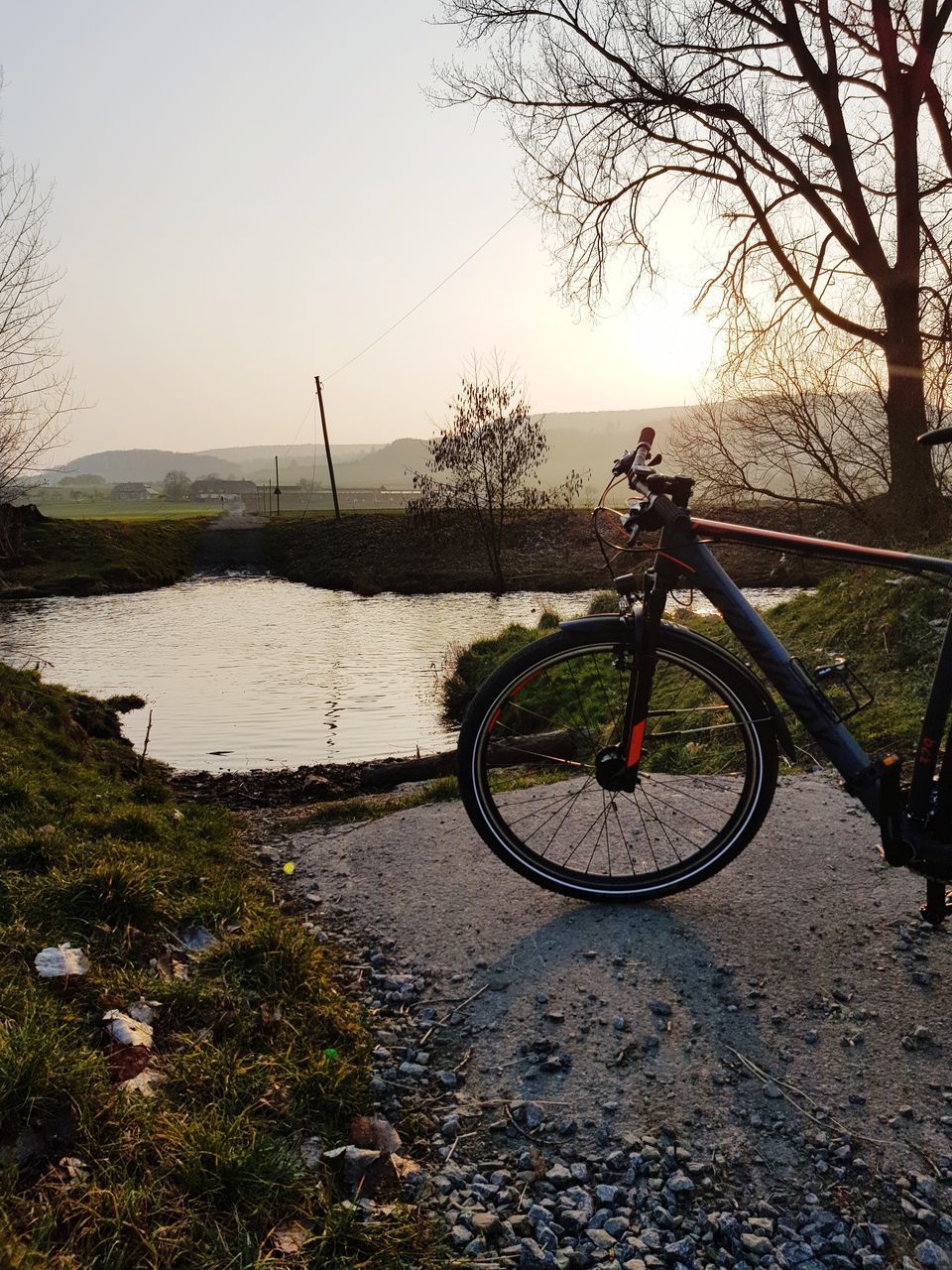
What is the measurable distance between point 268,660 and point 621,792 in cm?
1319

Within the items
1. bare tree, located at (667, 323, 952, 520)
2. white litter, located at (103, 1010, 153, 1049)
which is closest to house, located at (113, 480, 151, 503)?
bare tree, located at (667, 323, 952, 520)

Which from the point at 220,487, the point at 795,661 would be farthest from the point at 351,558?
the point at 220,487

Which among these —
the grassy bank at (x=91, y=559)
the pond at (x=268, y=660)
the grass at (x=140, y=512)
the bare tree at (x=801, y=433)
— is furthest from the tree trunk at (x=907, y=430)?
the grass at (x=140, y=512)

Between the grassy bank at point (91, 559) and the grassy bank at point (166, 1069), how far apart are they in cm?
2558

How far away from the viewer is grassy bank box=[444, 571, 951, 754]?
5.99 meters

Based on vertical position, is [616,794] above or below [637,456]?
below

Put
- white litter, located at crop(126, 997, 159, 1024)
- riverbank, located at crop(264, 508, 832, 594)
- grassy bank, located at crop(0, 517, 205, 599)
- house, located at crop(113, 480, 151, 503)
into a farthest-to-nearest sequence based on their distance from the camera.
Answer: house, located at crop(113, 480, 151, 503) < grassy bank, located at crop(0, 517, 205, 599) < riverbank, located at crop(264, 508, 832, 594) < white litter, located at crop(126, 997, 159, 1024)

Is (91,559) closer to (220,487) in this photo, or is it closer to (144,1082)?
(144,1082)

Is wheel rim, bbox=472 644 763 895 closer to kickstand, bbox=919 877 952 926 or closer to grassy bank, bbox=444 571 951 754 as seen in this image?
kickstand, bbox=919 877 952 926

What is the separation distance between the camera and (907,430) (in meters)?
11.6

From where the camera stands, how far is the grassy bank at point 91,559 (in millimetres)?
28188

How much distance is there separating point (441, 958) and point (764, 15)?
45.6 feet

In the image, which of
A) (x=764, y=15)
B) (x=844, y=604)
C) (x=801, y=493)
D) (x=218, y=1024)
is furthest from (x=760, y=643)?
(x=764, y=15)

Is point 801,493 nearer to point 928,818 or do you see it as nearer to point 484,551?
point 928,818
